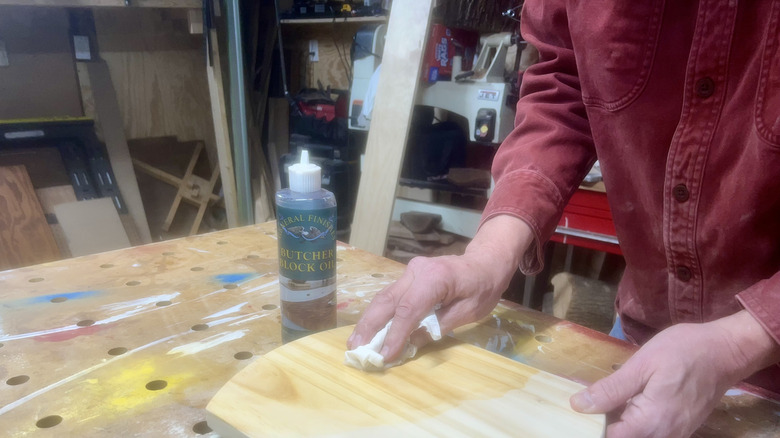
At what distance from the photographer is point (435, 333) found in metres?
0.60

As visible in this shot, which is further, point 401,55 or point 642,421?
point 401,55

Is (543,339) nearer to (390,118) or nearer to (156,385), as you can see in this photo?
(156,385)

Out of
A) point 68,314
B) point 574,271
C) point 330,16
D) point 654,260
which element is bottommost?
point 574,271

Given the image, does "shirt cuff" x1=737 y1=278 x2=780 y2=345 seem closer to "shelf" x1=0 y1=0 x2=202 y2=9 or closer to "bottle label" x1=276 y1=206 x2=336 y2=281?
"bottle label" x1=276 y1=206 x2=336 y2=281

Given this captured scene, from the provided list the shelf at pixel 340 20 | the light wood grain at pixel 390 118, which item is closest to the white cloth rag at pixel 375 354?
the light wood grain at pixel 390 118

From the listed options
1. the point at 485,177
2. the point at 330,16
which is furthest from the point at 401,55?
the point at 330,16

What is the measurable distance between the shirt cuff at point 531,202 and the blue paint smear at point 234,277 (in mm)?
402

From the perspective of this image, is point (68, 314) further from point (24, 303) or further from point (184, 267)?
point (184, 267)

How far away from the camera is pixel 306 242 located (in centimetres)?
59

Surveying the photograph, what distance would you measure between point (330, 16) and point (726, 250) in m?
2.16

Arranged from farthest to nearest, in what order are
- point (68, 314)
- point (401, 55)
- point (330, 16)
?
point (330, 16), point (401, 55), point (68, 314)

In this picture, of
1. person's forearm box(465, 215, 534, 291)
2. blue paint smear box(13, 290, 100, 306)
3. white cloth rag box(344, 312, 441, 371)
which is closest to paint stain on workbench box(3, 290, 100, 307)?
blue paint smear box(13, 290, 100, 306)

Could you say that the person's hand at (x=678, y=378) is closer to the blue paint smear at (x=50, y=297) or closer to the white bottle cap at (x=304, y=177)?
the white bottle cap at (x=304, y=177)

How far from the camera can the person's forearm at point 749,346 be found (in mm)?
476
